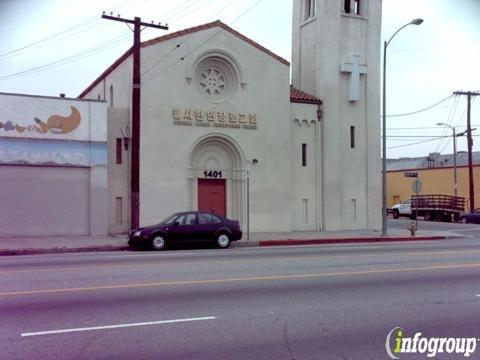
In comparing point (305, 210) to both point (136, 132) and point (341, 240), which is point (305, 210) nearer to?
point (341, 240)

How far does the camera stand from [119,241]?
72.2 ft

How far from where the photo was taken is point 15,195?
23.1 meters

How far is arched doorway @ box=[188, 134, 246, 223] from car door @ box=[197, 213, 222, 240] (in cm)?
599

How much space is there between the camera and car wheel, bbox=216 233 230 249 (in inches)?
815

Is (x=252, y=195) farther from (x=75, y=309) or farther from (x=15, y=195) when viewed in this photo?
(x=75, y=309)

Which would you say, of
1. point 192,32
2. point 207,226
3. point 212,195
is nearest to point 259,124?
point 212,195

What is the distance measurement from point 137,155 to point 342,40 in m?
13.1

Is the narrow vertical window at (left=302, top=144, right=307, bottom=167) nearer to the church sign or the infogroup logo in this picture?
the church sign

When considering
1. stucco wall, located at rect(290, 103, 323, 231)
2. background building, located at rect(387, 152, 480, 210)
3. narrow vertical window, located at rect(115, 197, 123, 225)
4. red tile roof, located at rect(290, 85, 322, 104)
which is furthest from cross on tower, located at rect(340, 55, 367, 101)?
background building, located at rect(387, 152, 480, 210)

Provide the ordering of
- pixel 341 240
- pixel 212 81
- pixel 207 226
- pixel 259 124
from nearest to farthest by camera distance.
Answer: pixel 207 226 → pixel 341 240 → pixel 212 81 → pixel 259 124

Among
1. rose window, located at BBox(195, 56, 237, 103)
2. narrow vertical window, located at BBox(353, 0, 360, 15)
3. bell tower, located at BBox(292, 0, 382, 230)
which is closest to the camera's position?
rose window, located at BBox(195, 56, 237, 103)

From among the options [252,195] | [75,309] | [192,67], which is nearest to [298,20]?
[192,67]

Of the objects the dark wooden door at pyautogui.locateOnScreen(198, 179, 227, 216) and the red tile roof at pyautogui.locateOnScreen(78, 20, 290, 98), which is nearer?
the red tile roof at pyautogui.locateOnScreen(78, 20, 290, 98)

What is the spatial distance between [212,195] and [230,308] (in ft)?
62.3
